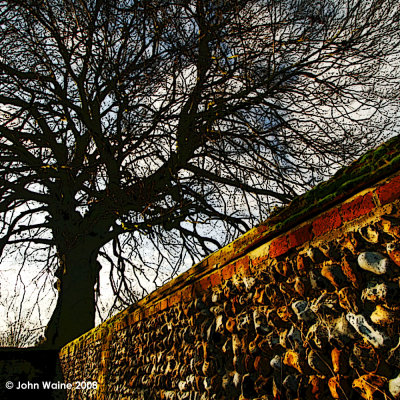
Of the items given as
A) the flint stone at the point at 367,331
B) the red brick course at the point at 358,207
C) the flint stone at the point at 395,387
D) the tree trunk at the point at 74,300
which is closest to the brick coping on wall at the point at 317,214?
the red brick course at the point at 358,207

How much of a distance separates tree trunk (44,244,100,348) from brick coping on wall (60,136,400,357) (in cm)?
678

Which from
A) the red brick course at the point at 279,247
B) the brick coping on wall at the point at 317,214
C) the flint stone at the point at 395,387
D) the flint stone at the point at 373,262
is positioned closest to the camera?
the flint stone at the point at 395,387

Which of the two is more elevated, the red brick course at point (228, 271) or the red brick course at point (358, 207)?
the red brick course at point (228, 271)

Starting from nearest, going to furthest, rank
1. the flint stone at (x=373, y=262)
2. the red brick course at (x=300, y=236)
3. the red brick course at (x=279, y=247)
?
the flint stone at (x=373, y=262) → the red brick course at (x=300, y=236) → the red brick course at (x=279, y=247)

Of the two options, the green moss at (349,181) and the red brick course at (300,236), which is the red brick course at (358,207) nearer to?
the green moss at (349,181)

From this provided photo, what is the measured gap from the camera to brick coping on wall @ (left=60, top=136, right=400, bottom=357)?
1.59m

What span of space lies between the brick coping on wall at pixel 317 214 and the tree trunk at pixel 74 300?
6.78m

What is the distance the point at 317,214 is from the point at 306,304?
19.6 inches

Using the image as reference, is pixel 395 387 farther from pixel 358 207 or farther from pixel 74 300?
pixel 74 300

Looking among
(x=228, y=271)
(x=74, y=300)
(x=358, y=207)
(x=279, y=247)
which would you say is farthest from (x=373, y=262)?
(x=74, y=300)

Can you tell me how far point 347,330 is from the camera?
157cm

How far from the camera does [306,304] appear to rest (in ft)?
5.97

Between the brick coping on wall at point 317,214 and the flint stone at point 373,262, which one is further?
the brick coping on wall at point 317,214

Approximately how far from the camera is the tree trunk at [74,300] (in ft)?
29.3
